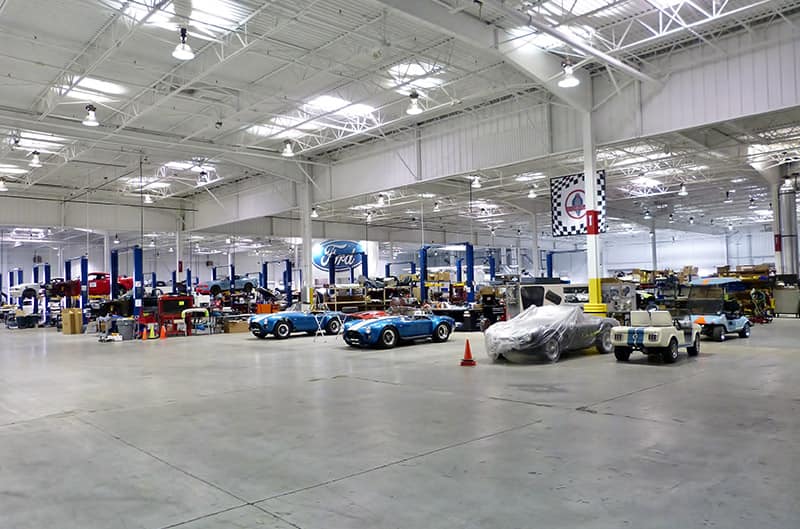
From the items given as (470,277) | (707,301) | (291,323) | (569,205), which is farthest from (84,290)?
(707,301)

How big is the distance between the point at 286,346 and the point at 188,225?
19.0 metres

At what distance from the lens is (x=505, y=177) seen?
26.2 meters

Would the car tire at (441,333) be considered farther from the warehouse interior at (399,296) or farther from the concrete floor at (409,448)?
the concrete floor at (409,448)

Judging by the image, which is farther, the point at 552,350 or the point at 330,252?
the point at 330,252

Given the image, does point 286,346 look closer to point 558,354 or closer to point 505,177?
point 558,354

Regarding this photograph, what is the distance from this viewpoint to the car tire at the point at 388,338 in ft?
50.1

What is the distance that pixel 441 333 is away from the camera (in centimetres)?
1712

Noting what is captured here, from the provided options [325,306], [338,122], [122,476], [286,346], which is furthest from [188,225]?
[122,476]

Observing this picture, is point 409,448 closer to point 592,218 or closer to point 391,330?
point 391,330

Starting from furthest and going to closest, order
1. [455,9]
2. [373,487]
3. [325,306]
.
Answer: [325,306], [455,9], [373,487]

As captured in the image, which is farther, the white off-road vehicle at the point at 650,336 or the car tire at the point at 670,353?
the car tire at the point at 670,353

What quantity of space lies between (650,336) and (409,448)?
7.11 m

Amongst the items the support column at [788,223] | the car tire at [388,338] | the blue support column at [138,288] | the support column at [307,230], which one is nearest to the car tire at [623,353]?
the car tire at [388,338]

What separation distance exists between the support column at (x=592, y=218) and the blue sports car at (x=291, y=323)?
8534 millimetres
